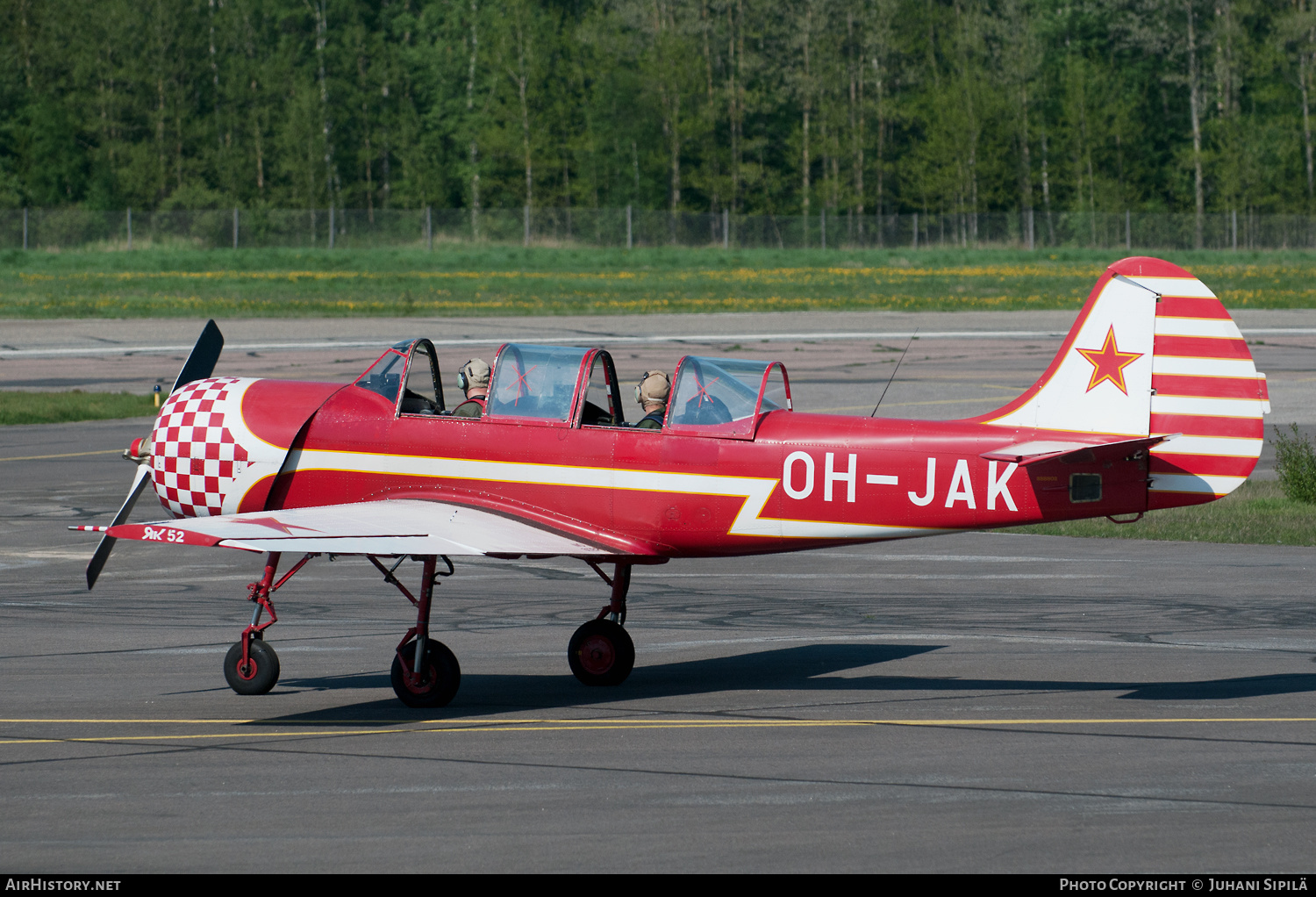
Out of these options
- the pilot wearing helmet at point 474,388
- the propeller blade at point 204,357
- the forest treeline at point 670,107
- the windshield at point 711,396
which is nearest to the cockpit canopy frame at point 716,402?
the windshield at point 711,396

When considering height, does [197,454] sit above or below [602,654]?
above

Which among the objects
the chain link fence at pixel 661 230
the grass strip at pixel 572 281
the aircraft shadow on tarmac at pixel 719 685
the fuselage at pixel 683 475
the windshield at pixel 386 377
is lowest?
the aircraft shadow on tarmac at pixel 719 685

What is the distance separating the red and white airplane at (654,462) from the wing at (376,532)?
0.02m

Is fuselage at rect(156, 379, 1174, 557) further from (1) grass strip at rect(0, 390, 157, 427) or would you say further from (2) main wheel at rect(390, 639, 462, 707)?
(1) grass strip at rect(0, 390, 157, 427)

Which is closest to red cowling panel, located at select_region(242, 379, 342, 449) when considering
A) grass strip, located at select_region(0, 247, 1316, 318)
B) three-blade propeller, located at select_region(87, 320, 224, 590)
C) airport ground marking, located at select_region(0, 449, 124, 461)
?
three-blade propeller, located at select_region(87, 320, 224, 590)

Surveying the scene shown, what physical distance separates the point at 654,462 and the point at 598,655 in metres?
1.56

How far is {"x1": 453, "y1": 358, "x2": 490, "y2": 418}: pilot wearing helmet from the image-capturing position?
11.1m

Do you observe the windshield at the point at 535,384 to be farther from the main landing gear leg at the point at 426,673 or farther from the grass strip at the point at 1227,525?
the grass strip at the point at 1227,525

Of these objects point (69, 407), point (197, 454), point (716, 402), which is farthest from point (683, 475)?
point (69, 407)

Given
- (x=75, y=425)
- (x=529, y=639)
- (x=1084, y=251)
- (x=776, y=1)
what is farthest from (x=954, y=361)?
(x=776, y=1)

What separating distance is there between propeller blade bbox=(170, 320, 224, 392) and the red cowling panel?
93 centimetres

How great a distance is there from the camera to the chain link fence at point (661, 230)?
77625 mm

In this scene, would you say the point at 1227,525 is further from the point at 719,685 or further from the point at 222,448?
the point at 222,448

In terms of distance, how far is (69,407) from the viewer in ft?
96.1
